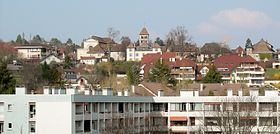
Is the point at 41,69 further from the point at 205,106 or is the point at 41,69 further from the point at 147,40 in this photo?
the point at 147,40

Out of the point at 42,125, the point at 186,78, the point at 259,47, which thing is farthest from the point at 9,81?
the point at 259,47

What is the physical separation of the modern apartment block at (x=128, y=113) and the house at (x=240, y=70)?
57.0 metres

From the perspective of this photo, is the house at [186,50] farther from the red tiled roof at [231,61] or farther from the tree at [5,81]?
the tree at [5,81]

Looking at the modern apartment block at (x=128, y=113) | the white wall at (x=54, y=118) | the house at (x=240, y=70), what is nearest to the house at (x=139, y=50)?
the house at (x=240, y=70)

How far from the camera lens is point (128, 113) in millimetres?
56156

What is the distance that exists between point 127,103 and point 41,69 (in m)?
53.3

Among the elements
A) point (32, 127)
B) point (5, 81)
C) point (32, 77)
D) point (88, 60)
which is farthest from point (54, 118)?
point (88, 60)

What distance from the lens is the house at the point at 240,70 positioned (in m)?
119

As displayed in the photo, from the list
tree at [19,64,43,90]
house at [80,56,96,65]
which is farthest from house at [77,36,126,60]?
tree at [19,64,43,90]

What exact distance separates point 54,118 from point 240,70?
81374mm

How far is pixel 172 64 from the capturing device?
412 ft

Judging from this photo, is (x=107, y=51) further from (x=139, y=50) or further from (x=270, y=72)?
(x=270, y=72)

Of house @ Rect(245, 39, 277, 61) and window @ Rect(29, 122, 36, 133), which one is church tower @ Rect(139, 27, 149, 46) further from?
window @ Rect(29, 122, 36, 133)

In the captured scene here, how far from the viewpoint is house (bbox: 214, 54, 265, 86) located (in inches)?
4695
